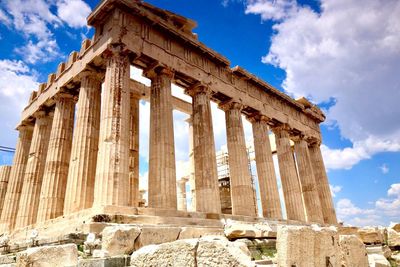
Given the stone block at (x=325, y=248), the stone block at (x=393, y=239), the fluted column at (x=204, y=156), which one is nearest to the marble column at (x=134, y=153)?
the fluted column at (x=204, y=156)

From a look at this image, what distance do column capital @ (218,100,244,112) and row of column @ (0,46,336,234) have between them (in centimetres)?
7

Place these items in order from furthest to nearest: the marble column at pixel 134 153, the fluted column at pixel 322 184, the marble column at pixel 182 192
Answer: the marble column at pixel 182 192 → the fluted column at pixel 322 184 → the marble column at pixel 134 153

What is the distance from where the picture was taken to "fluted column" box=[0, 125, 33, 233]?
1930cm

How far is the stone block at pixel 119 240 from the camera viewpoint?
19.9ft

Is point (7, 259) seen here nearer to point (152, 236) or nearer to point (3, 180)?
point (152, 236)

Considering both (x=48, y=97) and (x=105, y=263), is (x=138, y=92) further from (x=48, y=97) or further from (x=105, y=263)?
(x=105, y=263)

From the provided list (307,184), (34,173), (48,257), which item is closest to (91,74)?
(34,173)

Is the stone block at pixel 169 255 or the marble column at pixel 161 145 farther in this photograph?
the marble column at pixel 161 145

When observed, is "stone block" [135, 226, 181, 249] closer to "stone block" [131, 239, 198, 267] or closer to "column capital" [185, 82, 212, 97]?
"stone block" [131, 239, 198, 267]

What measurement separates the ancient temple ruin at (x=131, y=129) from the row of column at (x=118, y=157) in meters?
0.06

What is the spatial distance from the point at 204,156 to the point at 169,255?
519 inches

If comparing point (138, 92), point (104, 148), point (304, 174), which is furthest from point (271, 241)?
point (304, 174)

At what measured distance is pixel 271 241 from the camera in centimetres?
818

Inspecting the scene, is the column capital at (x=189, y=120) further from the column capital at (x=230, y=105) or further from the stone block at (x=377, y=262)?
the stone block at (x=377, y=262)
